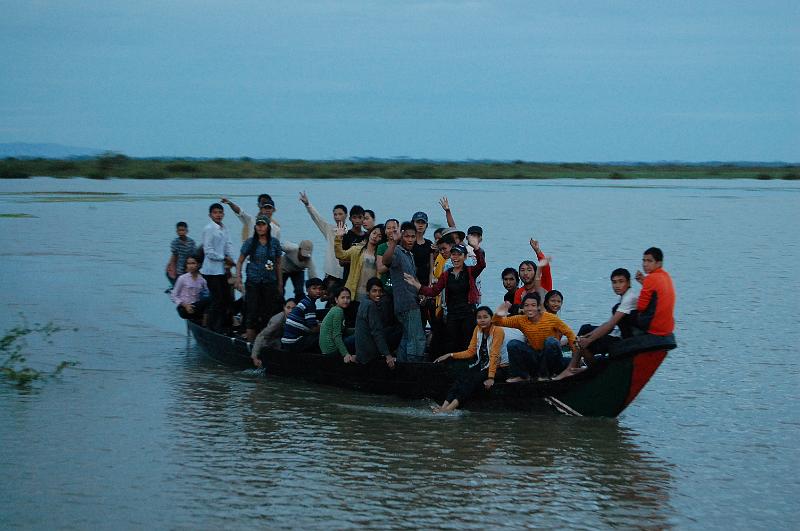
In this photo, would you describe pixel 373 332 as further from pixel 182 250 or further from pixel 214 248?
pixel 182 250

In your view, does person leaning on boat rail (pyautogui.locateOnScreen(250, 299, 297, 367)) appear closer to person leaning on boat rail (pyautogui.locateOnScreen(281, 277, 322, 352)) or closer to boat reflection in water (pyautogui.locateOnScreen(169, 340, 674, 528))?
person leaning on boat rail (pyautogui.locateOnScreen(281, 277, 322, 352))

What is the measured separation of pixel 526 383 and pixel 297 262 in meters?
3.81

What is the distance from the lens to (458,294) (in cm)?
1030

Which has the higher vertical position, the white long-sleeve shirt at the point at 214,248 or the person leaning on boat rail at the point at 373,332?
the white long-sleeve shirt at the point at 214,248

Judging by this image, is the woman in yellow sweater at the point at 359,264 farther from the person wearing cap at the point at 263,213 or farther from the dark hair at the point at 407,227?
the person wearing cap at the point at 263,213

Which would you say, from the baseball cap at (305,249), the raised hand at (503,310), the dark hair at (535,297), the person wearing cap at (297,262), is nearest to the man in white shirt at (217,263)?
the person wearing cap at (297,262)

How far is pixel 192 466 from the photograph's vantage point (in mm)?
8906

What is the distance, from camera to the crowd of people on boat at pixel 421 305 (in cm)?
988

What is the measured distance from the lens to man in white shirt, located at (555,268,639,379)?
377 inches

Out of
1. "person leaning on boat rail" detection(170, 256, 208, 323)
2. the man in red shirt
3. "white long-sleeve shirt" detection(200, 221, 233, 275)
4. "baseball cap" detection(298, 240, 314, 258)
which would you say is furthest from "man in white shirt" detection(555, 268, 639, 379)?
"person leaning on boat rail" detection(170, 256, 208, 323)

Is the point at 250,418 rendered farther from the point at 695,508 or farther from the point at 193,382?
the point at 695,508

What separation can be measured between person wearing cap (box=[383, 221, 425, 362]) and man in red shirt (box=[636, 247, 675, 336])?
2281mm

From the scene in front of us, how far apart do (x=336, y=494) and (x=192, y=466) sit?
1.47 meters

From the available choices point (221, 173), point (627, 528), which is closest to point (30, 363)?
point (627, 528)
